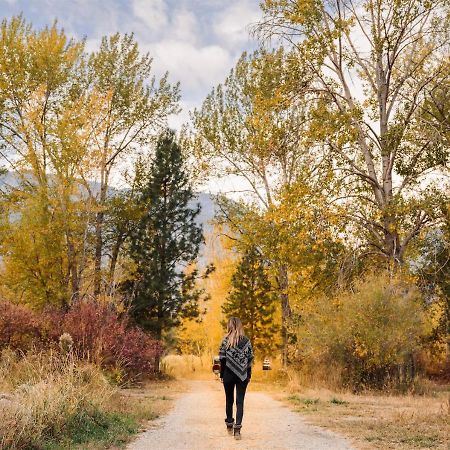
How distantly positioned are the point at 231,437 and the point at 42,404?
2928 millimetres

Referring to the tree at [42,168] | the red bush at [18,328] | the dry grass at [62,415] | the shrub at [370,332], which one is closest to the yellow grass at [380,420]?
the shrub at [370,332]

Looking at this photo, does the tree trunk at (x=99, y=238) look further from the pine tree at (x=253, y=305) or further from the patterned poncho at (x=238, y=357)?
the patterned poncho at (x=238, y=357)

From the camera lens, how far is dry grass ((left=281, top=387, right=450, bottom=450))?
8719mm

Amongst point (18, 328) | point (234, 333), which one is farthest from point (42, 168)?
point (234, 333)

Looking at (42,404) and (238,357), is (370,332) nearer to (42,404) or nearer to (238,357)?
(238,357)

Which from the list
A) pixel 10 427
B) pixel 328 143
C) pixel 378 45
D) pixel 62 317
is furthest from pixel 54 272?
pixel 10 427

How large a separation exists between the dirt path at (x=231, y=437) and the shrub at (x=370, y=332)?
576 centimetres

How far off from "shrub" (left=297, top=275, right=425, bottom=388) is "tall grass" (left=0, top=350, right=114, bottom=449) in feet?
30.0

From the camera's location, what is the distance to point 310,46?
18.4 metres

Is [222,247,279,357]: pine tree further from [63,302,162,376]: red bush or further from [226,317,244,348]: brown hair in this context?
[226,317,244,348]: brown hair

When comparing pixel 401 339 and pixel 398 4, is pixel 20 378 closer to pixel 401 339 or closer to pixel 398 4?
pixel 401 339

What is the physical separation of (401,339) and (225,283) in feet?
86.9

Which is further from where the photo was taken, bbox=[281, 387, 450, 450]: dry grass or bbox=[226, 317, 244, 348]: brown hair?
bbox=[226, 317, 244, 348]: brown hair

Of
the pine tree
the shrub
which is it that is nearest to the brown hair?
the shrub
